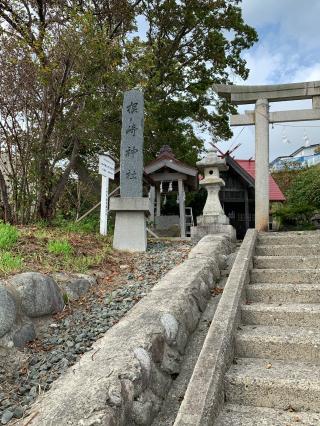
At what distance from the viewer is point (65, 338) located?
3.19 m

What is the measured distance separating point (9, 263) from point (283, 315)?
2.72 meters

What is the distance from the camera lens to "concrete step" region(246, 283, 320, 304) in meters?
3.84

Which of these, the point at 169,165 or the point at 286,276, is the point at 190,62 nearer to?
the point at 169,165

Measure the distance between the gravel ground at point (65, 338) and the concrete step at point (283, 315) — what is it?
43.6 inches

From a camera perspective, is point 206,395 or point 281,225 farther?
point 281,225

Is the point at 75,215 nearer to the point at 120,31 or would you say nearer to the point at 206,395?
the point at 120,31

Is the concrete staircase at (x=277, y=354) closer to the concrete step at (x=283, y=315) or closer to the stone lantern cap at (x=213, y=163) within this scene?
the concrete step at (x=283, y=315)

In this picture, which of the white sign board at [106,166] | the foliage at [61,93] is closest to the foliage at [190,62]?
the foliage at [61,93]

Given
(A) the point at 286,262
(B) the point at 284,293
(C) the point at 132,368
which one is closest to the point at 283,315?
(B) the point at 284,293

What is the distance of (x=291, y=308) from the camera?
3547 mm

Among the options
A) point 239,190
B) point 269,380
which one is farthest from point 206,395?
point 239,190

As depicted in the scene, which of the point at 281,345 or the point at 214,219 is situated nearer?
the point at 281,345

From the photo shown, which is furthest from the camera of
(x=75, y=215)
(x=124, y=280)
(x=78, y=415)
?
(x=75, y=215)

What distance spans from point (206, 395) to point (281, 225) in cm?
1313
